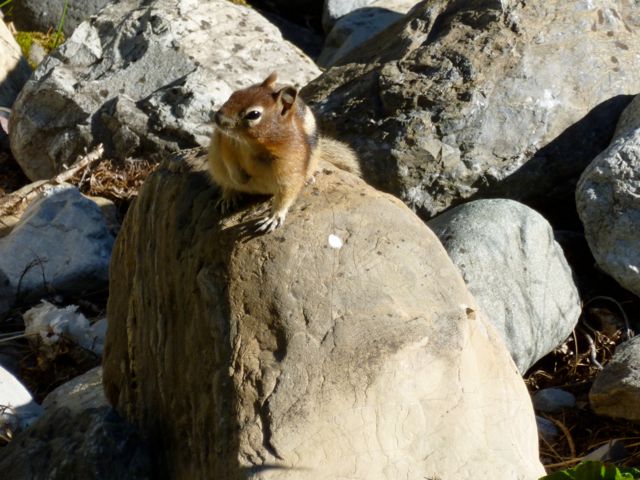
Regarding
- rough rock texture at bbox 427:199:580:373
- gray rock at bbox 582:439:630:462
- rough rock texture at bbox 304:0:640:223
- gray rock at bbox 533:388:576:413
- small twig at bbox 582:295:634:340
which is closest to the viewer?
gray rock at bbox 582:439:630:462

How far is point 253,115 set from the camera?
187 inches

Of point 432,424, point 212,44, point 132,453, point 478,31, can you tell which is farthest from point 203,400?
point 212,44

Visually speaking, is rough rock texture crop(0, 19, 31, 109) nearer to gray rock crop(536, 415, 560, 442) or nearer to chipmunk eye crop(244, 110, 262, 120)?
→ chipmunk eye crop(244, 110, 262, 120)

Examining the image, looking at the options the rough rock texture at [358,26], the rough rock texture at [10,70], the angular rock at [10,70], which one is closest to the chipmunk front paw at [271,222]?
the rough rock texture at [358,26]

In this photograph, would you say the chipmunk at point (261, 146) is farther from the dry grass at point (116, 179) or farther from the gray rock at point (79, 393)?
the dry grass at point (116, 179)

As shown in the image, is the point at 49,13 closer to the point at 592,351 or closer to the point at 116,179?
the point at 116,179

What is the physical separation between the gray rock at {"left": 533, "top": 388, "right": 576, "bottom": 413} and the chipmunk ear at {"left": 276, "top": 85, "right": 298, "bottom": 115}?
7.74ft

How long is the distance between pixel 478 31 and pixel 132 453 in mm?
4042

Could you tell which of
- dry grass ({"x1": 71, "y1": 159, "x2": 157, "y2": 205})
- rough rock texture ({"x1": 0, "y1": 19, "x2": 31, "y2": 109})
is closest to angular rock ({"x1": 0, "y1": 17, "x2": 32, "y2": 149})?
rough rock texture ({"x1": 0, "y1": 19, "x2": 31, "y2": 109})

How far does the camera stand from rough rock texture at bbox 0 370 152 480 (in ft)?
15.0

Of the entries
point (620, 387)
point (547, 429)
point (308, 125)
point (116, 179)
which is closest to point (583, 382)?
point (547, 429)

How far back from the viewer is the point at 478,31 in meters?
7.25

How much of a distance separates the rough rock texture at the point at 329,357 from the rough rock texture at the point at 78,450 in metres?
0.14

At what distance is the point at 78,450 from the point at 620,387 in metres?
2.76
